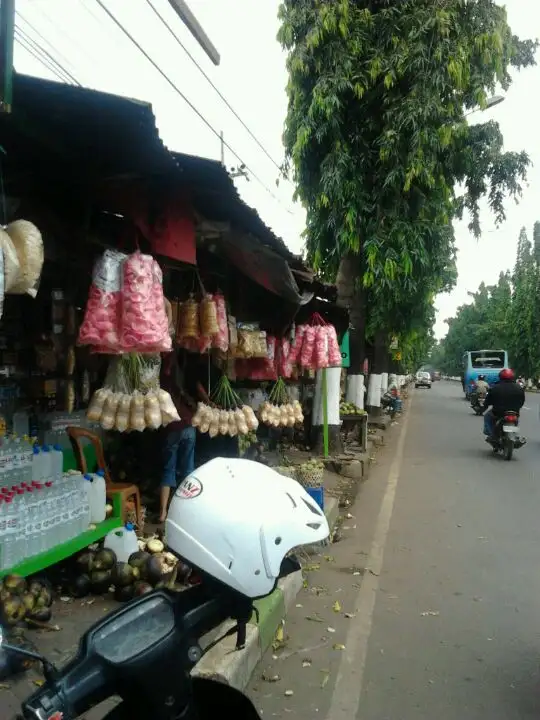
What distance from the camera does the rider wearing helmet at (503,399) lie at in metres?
12.1

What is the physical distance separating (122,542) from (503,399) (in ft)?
31.0

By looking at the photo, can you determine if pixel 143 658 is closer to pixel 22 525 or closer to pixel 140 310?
pixel 140 310

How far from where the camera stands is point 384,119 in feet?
36.4

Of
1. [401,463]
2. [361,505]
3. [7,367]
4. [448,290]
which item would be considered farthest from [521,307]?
[7,367]

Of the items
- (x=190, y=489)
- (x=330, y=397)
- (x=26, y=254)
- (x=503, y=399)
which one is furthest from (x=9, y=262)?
(x=503, y=399)

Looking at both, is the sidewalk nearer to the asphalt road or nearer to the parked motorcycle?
the asphalt road

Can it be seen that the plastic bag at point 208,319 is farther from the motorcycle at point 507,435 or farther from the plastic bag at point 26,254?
the motorcycle at point 507,435

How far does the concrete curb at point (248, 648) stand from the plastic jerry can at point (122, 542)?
1184mm

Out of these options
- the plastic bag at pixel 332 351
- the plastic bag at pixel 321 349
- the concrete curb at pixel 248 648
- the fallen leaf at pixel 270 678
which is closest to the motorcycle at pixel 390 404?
the plastic bag at pixel 332 351

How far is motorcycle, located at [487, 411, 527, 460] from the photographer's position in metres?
11.7

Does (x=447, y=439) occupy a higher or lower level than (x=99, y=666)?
lower

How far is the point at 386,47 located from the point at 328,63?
1096mm

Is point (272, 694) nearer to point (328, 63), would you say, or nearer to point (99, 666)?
point (99, 666)

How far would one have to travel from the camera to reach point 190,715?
166 centimetres
